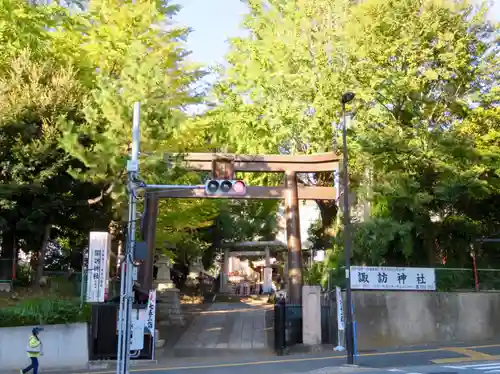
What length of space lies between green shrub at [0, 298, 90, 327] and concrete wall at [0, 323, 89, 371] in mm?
182

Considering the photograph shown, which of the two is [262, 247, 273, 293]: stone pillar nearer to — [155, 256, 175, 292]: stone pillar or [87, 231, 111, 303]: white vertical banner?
[155, 256, 175, 292]: stone pillar

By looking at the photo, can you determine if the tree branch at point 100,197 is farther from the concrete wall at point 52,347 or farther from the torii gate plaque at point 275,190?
the concrete wall at point 52,347

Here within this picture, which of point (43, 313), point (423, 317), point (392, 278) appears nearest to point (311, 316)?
point (392, 278)

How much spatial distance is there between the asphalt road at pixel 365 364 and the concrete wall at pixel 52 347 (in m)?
1.44

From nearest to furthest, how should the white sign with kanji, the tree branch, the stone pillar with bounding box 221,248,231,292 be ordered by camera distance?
the tree branch < the white sign with kanji < the stone pillar with bounding box 221,248,231,292

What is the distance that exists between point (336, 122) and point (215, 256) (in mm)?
23524

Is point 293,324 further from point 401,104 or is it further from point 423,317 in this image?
point 401,104

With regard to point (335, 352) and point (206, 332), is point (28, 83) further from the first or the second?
point (335, 352)

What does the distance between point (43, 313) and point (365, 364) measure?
1022 cm

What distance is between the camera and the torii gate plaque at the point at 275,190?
19.4 meters

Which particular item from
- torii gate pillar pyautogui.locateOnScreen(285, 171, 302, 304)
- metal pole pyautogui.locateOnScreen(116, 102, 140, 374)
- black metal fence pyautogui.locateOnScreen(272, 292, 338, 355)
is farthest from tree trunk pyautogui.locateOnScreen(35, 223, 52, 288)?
torii gate pillar pyautogui.locateOnScreen(285, 171, 302, 304)

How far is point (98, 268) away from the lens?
16250 millimetres

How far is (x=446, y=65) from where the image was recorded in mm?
19203

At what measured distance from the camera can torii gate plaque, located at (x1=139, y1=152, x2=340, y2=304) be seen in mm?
19391
